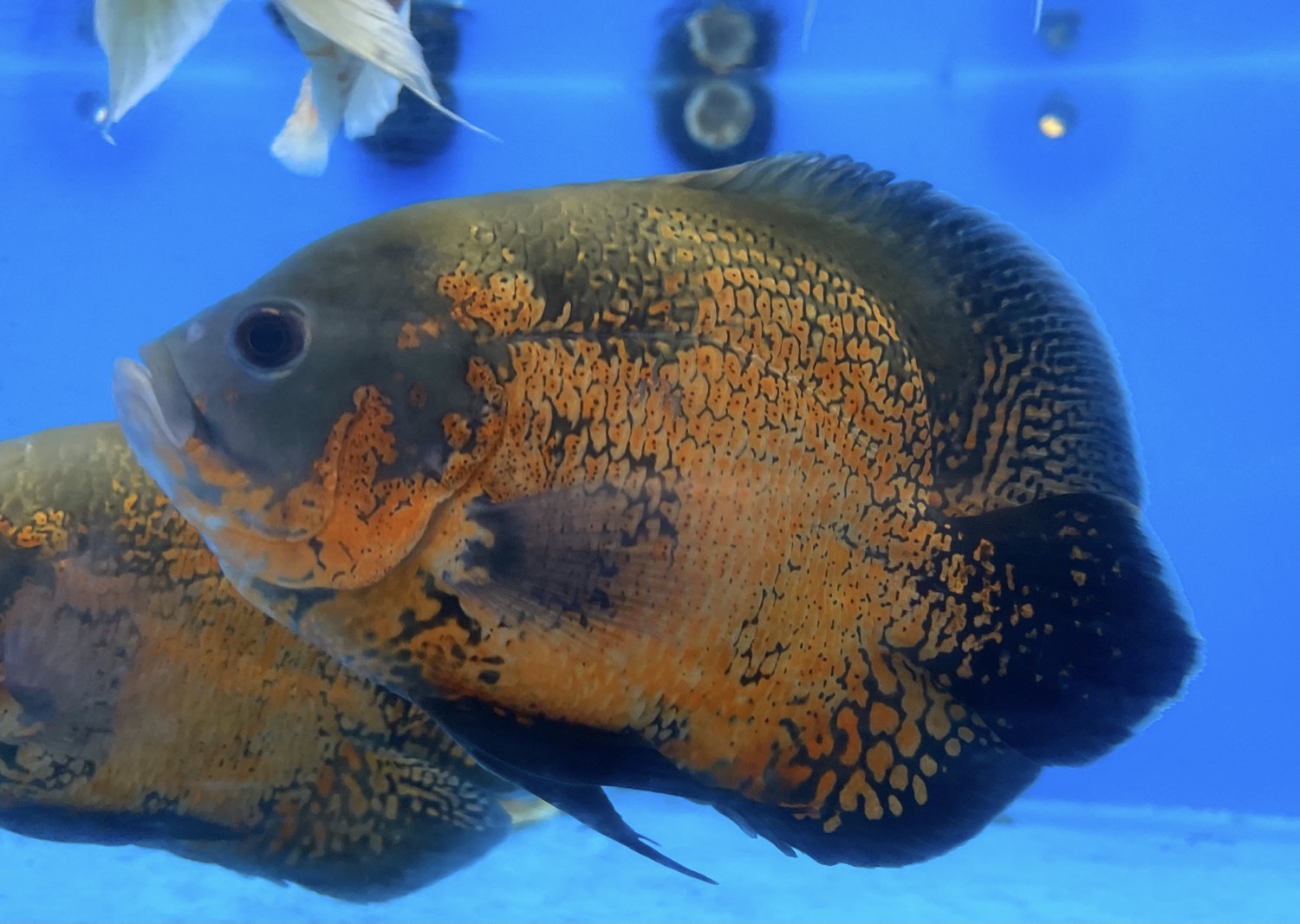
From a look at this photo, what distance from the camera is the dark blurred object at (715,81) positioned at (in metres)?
4.32

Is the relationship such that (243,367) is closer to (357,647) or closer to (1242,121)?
(357,647)

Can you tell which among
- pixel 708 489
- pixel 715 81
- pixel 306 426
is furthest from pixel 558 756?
pixel 715 81

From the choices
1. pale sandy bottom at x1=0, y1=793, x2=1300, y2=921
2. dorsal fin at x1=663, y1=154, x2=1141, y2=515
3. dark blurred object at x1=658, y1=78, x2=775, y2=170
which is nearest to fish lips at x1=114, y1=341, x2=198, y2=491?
dorsal fin at x1=663, y1=154, x2=1141, y2=515

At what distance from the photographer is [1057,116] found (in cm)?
410

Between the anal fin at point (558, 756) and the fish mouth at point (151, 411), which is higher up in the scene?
the fish mouth at point (151, 411)

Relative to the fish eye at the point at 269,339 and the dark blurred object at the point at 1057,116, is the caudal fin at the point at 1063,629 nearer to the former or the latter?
the fish eye at the point at 269,339

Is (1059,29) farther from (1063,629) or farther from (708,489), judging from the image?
(708,489)

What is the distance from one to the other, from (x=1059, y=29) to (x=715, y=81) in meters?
1.56

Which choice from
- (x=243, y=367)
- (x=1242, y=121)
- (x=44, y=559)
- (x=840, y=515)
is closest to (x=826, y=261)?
(x=840, y=515)

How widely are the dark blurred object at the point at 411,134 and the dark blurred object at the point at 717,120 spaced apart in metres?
0.99

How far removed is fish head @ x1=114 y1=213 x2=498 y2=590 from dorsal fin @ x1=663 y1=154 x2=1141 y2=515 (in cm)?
46

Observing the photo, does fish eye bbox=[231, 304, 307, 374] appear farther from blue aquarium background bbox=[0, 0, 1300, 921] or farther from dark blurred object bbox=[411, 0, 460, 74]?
dark blurred object bbox=[411, 0, 460, 74]

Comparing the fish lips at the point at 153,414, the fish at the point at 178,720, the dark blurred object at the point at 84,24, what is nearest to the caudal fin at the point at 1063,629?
the fish at the point at 178,720

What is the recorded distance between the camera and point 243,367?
1.05 m
